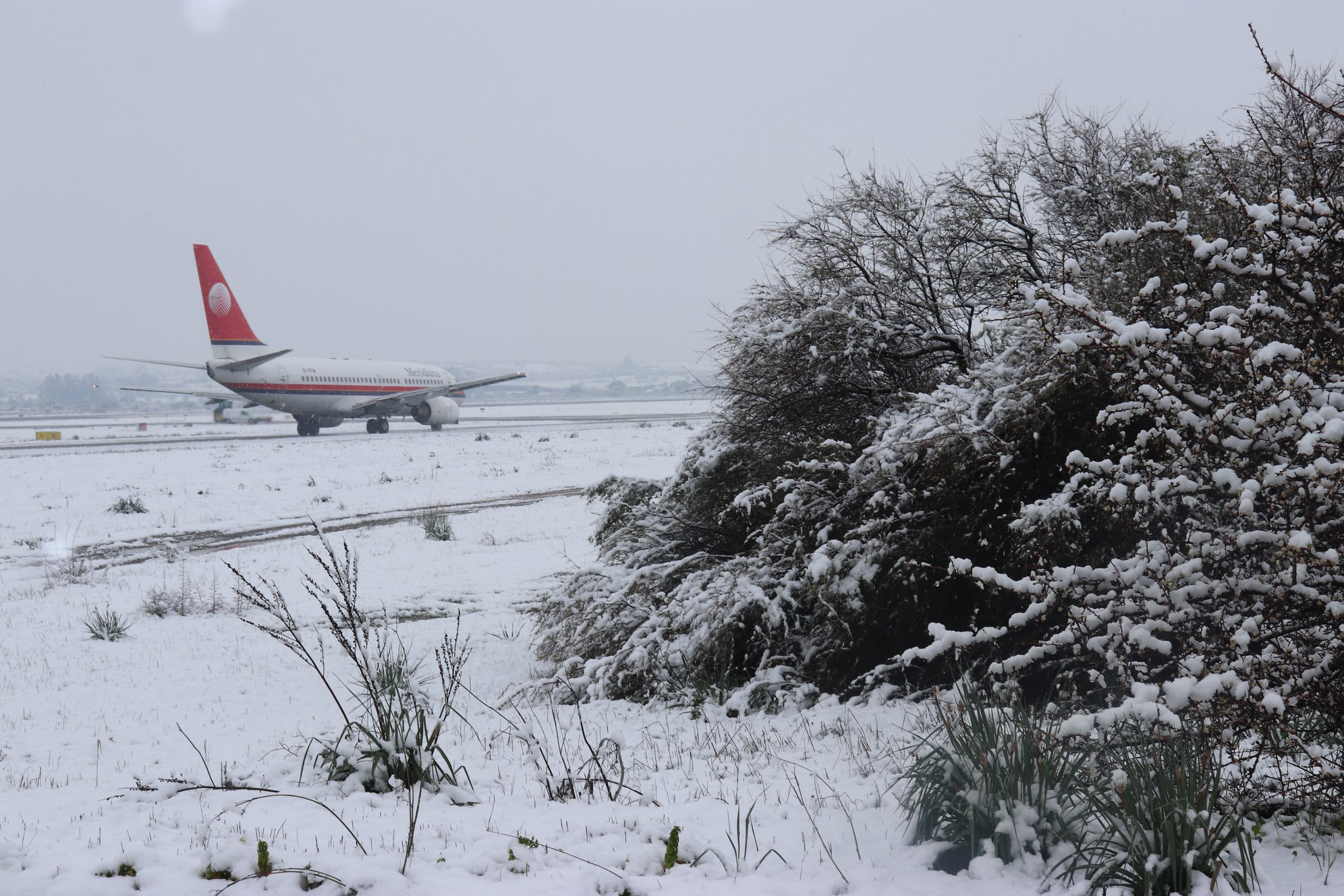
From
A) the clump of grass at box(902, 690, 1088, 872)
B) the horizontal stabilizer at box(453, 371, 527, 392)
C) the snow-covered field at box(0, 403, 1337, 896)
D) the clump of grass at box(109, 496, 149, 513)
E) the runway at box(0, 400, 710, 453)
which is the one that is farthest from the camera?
the runway at box(0, 400, 710, 453)

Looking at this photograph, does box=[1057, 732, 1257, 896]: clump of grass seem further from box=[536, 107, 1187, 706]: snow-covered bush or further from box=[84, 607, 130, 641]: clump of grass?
box=[84, 607, 130, 641]: clump of grass

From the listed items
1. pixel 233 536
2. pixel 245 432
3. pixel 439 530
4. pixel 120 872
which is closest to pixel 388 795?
pixel 120 872

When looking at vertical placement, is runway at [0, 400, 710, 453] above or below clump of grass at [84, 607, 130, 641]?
above

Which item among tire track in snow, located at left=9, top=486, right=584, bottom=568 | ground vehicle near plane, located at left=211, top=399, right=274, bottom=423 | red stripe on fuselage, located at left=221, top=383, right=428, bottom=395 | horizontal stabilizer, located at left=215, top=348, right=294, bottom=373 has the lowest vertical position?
tire track in snow, located at left=9, top=486, right=584, bottom=568

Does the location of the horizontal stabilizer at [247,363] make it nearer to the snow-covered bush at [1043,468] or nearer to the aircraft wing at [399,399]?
the aircraft wing at [399,399]

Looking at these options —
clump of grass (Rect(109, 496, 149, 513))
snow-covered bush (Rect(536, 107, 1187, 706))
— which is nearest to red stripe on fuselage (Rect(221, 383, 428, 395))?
clump of grass (Rect(109, 496, 149, 513))

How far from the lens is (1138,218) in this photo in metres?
7.87

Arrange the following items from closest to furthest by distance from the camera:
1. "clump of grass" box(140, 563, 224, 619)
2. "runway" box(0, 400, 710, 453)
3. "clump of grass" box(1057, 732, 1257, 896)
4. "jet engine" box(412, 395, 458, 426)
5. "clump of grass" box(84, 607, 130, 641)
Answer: "clump of grass" box(1057, 732, 1257, 896)
"clump of grass" box(84, 607, 130, 641)
"clump of grass" box(140, 563, 224, 619)
"runway" box(0, 400, 710, 453)
"jet engine" box(412, 395, 458, 426)

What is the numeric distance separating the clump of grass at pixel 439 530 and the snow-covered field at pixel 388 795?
3.46 feet

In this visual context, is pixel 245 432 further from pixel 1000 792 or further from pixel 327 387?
pixel 1000 792

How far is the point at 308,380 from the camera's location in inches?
1828

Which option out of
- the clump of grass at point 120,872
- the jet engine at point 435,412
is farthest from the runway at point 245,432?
the clump of grass at point 120,872

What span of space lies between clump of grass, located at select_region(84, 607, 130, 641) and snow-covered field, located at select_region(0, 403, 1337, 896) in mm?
119

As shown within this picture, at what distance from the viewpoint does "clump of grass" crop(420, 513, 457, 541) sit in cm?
1642
